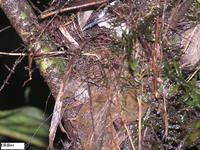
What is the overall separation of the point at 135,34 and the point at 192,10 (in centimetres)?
14

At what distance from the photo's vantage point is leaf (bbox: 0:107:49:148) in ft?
2.82

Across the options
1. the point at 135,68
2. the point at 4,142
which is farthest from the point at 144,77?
the point at 4,142

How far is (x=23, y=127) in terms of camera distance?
92cm

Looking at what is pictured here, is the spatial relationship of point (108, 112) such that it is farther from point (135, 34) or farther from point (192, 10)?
point (192, 10)

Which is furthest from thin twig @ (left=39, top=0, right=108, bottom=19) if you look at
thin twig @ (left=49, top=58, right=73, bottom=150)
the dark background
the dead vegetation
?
the dark background

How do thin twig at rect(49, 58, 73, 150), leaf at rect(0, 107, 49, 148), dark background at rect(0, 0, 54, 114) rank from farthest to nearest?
dark background at rect(0, 0, 54, 114) → leaf at rect(0, 107, 49, 148) → thin twig at rect(49, 58, 73, 150)

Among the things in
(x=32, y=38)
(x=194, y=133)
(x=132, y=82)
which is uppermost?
(x=32, y=38)

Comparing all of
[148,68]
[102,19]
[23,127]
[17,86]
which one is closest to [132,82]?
[148,68]

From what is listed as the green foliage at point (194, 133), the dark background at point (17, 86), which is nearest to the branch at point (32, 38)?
the green foliage at point (194, 133)

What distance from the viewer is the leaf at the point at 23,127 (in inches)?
33.9

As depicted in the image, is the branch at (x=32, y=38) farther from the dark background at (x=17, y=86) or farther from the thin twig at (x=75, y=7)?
the dark background at (x=17, y=86)

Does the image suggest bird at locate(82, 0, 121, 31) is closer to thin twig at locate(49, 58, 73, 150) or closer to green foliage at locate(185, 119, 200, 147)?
thin twig at locate(49, 58, 73, 150)

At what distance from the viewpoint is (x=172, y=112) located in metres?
0.78

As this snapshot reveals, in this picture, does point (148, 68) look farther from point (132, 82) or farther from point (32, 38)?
point (32, 38)
